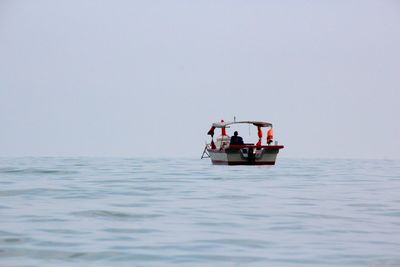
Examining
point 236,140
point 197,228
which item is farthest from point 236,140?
point 197,228

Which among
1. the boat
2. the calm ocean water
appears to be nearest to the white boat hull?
the boat

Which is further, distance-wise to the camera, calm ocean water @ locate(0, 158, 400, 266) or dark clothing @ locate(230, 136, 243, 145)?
dark clothing @ locate(230, 136, 243, 145)

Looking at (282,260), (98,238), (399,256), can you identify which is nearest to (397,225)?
(399,256)

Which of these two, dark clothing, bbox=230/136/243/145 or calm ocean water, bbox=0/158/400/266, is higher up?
dark clothing, bbox=230/136/243/145

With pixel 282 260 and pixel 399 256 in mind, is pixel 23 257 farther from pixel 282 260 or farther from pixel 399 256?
pixel 399 256

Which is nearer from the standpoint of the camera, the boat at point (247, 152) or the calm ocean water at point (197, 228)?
the calm ocean water at point (197, 228)

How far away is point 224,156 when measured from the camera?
49.5 metres

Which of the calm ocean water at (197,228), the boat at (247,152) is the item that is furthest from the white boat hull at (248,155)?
the calm ocean water at (197,228)

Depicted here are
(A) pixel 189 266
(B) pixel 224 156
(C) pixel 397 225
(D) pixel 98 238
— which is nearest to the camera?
(A) pixel 189 266

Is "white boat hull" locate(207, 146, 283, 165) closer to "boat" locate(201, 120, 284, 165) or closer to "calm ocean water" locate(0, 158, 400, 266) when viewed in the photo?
"boat" locate(201, 120, 284, 165)

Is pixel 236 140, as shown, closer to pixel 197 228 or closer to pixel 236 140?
pixel 236 140

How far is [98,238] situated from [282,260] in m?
3.80

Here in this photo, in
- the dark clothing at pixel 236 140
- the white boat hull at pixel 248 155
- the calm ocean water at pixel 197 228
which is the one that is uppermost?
the dark clothing at pixel 236 140

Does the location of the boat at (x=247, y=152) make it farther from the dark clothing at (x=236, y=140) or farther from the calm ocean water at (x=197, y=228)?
the calm ocean water at (x=197, y=228)
